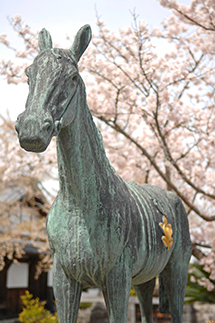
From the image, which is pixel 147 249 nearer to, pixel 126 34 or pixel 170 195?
pixel 170 195

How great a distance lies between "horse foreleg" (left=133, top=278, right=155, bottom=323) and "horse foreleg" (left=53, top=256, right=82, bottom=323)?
4.13ft

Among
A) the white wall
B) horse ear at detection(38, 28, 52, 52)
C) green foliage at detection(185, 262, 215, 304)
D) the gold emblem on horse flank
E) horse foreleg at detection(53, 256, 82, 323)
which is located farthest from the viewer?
the white wall

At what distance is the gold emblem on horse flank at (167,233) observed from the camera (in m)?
3.08

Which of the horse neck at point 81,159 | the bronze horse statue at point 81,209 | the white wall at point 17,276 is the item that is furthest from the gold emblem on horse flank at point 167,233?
the white wall at point 17,276

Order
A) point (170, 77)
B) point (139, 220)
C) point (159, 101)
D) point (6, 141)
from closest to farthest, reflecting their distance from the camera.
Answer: point (139, 220) → point (159, 101) → point (170, 77) → point (6, 141)

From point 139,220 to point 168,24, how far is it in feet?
22.8

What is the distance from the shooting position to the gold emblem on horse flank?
3.08 m

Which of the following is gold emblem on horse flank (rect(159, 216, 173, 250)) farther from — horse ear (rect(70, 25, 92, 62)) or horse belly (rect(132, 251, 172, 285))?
horse ear (rect(70, 25, 92, 62))

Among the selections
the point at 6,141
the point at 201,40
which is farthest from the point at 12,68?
the point at 6,141

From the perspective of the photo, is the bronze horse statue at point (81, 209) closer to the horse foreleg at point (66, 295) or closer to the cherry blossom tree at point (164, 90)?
the horse foreleg at point (66, 295)

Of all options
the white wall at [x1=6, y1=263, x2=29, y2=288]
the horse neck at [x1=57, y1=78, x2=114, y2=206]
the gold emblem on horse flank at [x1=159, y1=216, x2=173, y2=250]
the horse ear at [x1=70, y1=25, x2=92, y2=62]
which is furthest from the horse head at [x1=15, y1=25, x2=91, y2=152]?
the white wall at [x1=6, y1=263, x2=29, y2=288]

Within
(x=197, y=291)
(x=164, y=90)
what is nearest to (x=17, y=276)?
(x=197, y=291)

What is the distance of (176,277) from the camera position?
346cm

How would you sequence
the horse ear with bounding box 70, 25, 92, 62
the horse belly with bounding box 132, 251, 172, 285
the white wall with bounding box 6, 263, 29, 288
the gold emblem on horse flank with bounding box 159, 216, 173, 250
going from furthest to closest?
the white wall with bounding box 6, 263, 29, 288, the gold emblem on horse flank with bounding box 159, 216, 173, 250, the horse belly with bounding box 132, 251, 172, 285, the horse ear with bounding box 70, 25, 92, 62
